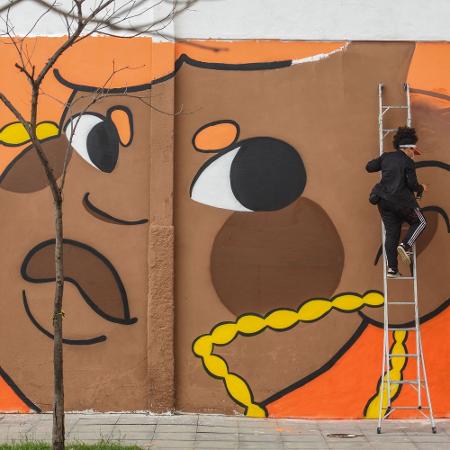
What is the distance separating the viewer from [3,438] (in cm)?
632

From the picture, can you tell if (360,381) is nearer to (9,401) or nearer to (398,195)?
(398,195)

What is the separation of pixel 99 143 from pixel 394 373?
146 inches

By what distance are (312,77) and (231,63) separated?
0.83 m

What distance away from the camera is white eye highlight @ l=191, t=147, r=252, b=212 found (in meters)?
7.22

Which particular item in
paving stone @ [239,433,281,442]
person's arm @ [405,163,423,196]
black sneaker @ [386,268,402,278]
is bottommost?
paving stone @ [239,433,281,442]

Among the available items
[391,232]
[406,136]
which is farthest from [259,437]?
[406,136]

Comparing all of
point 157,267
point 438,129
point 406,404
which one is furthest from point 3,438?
point 438,129

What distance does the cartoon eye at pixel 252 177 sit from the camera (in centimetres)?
722

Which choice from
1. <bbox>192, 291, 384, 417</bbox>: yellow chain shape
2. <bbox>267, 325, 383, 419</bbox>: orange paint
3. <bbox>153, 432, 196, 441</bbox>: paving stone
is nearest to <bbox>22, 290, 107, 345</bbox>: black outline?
<bbox>192, 291, 384, 417</bbox>: yellow chain shape

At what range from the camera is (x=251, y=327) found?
7148 mm

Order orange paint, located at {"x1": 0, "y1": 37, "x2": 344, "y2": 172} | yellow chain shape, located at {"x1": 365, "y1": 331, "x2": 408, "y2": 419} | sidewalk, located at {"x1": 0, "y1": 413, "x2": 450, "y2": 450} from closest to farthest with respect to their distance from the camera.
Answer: sidewalk, located at {"x1": 0, "y1": 413, "x2": 450, "y2": 450} < yellow chain shape, located at {"x1": 365, "y1": 331, "x2": 408, "y2": 419} < orange paint, located at {"x1": 0, "y1": 37, "x2": 344, "y2": 172}

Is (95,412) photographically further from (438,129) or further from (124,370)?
(438,129)

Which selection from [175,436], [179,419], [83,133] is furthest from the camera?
[83,133]

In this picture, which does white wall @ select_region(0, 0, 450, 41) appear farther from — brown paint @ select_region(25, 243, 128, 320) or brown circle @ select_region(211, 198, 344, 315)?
brown paint @ select_region(25, 243, 128, 320)
